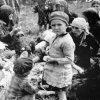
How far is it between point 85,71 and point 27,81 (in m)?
2.59

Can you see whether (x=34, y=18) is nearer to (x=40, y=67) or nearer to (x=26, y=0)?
(x=26, y=0)

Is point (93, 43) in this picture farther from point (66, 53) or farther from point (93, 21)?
point (66, 53)

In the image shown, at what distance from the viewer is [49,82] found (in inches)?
164

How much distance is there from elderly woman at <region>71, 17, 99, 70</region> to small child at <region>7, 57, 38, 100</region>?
187cm

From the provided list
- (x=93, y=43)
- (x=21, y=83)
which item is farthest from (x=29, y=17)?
(x=21, y=83)

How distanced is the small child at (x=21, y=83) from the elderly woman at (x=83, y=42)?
187 cm

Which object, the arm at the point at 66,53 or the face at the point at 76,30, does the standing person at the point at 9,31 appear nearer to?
the face at the point at 76,30

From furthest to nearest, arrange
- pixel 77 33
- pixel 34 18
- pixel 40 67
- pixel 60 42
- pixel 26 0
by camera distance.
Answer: pixel 26 0, pixel 34 18, pixel 40 67, pixel 77 33, pixel 60 42

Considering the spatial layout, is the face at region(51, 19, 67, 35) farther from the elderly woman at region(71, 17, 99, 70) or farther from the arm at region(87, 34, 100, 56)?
the arm at region(87, 34, 100, 56)

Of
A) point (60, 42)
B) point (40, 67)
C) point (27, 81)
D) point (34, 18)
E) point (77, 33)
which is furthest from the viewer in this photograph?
point (34, 18)

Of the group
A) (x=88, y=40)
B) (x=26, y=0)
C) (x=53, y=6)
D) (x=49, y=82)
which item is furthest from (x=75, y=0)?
(x=49, y=82)

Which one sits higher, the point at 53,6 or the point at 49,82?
the point at 53,6

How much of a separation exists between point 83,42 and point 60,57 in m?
1.81

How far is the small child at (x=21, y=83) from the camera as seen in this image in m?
3.45
